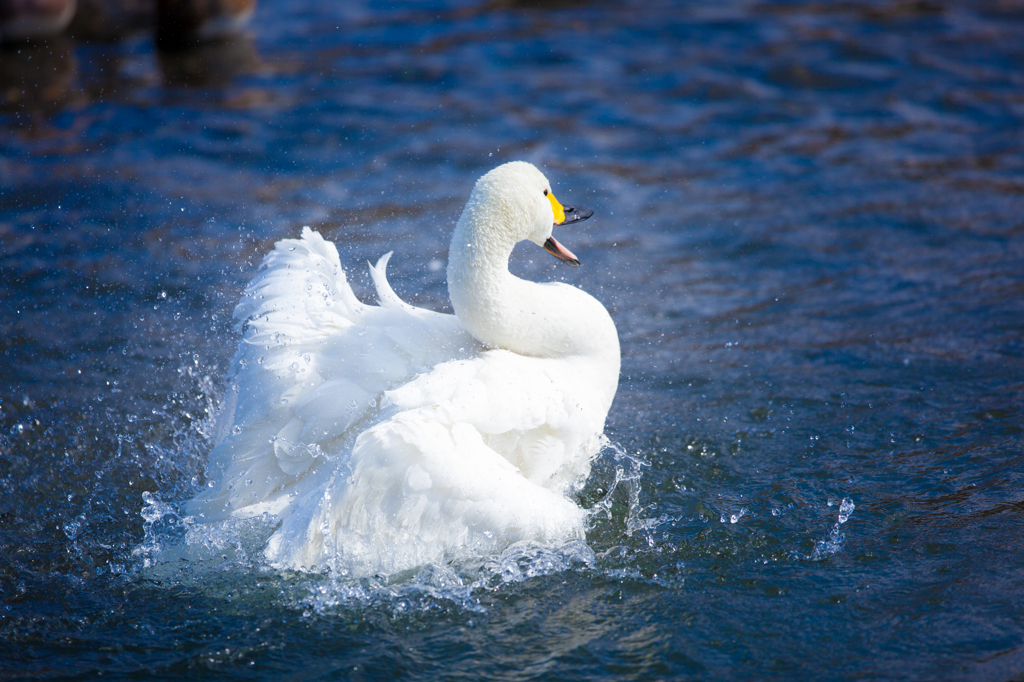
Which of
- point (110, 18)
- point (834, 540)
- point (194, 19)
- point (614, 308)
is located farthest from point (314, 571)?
point (110, 18)

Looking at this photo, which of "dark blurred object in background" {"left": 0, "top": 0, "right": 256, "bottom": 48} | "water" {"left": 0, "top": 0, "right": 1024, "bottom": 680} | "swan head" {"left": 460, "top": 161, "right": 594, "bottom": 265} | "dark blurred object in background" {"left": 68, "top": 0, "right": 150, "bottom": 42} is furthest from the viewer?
"dark blurred object in background" {"left": 68, "top": 0, "right": 150, "bottom": 42}

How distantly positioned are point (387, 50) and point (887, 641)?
38.0 feet

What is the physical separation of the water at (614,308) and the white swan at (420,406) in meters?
0.25

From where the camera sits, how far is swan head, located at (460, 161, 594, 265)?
444cm

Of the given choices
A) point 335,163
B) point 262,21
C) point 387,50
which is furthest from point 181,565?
point 262,21

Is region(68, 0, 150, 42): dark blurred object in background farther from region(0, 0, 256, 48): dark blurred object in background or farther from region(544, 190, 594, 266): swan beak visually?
region(544, 190, 594, 266): swan beak

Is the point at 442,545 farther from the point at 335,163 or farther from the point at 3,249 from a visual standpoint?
the point at 335,163

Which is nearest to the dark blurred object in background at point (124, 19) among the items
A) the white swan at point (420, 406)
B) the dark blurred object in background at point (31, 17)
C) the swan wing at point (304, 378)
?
the dark blurred object in background at point (31, 17)

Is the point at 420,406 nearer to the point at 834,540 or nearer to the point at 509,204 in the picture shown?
the point at 509,204

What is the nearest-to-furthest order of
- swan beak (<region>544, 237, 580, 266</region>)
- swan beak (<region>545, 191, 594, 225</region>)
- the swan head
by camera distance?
the swan head < swan beak (<region>545, 191, 594, 225</region>) < swan beak (<region>544, 237, 580, 266</region>)


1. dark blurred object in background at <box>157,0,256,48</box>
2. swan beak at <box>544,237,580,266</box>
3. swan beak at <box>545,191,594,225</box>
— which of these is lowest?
swan beak at <box>544,237,580,266</box>

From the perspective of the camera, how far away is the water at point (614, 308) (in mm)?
4086

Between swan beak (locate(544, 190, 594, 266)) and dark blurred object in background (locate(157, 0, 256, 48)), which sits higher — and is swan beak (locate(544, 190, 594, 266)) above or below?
below

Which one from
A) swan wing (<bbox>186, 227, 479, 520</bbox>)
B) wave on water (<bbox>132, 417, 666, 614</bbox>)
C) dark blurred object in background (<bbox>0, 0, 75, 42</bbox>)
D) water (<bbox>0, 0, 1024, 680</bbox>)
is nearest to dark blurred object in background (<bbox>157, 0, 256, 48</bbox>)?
water (<bbox>0, 0, 1024, 680</bbox>)
